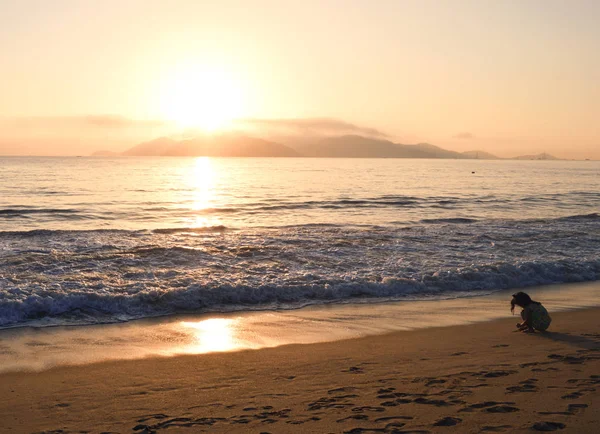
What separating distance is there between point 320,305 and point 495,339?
4.05 metres

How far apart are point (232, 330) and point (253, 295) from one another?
2.57 m

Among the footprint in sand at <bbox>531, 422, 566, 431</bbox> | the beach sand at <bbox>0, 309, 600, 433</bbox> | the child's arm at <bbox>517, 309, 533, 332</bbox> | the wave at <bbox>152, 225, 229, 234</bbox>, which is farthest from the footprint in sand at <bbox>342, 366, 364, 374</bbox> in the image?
the wave at <bbox>152, 225, 229, 234</bbox>

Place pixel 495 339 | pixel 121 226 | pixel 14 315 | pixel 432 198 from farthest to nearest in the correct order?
pixel 432 198 < pixel 121 226 < pixel 14 315 < pixel 495 339

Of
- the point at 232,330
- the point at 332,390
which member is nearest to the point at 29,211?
the point at 232,330

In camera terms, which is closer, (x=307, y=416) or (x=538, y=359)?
(x=307, y=416)

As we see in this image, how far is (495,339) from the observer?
8891 millimetres

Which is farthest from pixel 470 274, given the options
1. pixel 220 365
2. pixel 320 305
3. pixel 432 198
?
pixel 432 198

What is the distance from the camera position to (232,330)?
386 inches

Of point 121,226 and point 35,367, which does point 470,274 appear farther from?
point 121,226

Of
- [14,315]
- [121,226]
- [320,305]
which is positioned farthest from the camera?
[121,226]

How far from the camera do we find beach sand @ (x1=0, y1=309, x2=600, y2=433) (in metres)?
5.52

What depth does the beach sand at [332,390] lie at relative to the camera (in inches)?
217

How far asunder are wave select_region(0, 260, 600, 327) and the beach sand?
3505 millimetres

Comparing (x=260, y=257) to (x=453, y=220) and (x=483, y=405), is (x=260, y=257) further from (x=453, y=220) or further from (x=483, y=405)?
(x=453, y=220)
